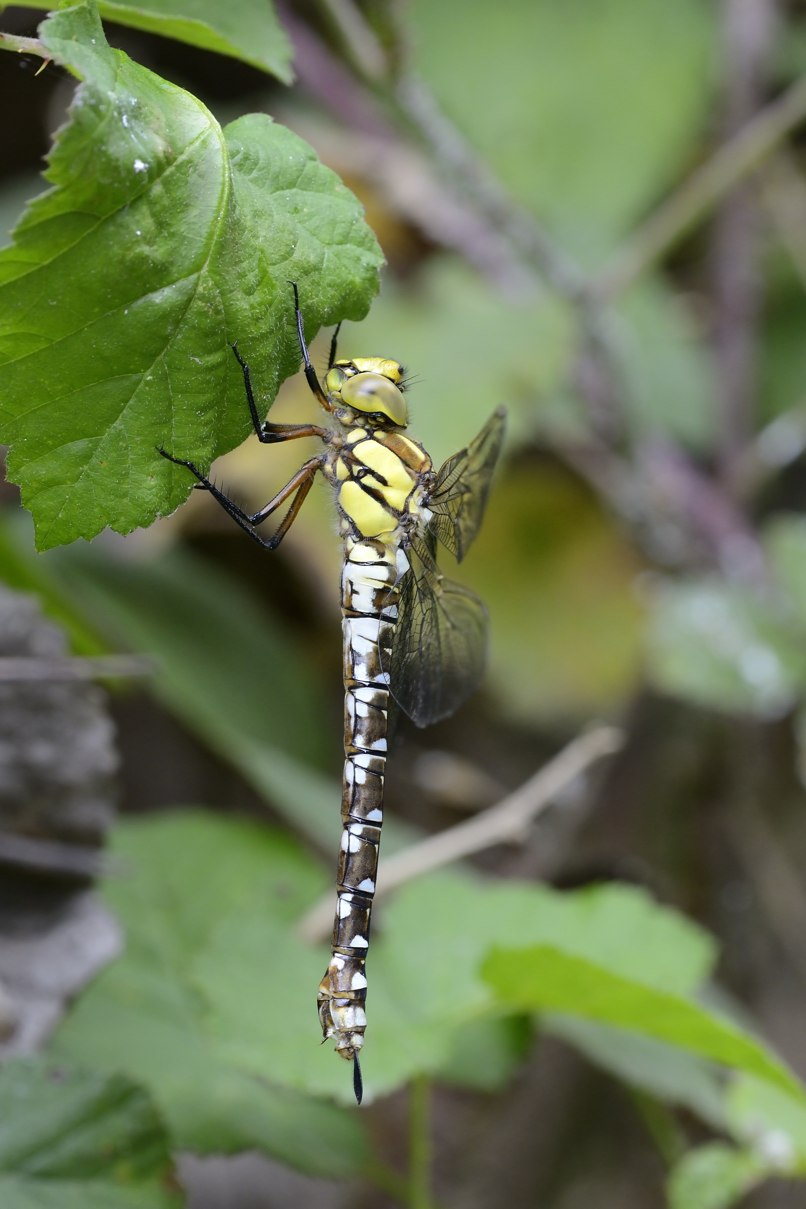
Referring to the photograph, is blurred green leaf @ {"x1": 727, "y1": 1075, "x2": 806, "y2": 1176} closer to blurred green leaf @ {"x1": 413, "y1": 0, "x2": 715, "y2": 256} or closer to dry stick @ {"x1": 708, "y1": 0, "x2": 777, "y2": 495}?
dry stick @ {"x1": 708, "y1": 0, "x2": 777, "y2": 495}

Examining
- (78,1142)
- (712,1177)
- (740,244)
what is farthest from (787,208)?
(78,1142)

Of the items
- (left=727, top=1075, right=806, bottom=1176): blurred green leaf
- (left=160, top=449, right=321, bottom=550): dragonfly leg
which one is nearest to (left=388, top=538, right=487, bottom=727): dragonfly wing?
(left=160, top=449, right=321, bottom=550): dragonfly leg

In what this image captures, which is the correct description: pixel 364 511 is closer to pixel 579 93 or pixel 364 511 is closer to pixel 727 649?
pixel 727 649

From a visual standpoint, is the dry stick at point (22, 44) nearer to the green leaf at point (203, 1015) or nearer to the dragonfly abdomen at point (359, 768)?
the dragonfly abdomen at point (359, 768)

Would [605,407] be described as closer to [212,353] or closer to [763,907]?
[763,907]

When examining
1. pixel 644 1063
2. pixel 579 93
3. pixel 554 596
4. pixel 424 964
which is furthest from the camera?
pixel 579 93
